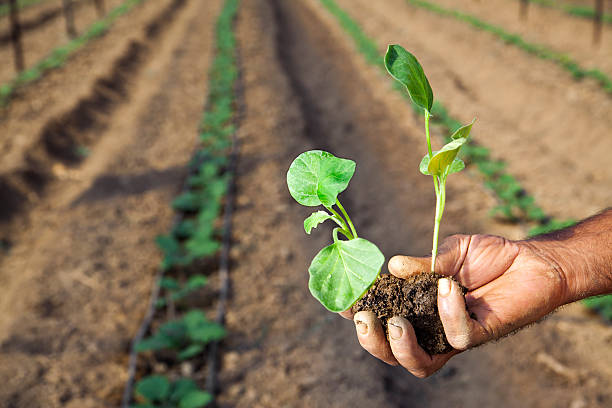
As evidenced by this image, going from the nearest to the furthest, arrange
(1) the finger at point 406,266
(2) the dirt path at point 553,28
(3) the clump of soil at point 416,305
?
(3) the clump of soil at point 416,305 → (1) the finger at point 406,266 → (2) the dirt path at point 553,28

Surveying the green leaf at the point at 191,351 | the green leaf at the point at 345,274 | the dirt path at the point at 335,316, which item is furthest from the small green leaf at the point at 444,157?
the green leaf at the point at 191,351

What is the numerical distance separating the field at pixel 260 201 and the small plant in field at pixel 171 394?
0.21 meters

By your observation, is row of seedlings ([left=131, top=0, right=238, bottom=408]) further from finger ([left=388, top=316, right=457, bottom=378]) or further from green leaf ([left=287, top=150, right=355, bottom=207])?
green leaf ([left=287, top=150, right=355, bottom=207])

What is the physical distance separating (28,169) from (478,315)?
583 centimetres

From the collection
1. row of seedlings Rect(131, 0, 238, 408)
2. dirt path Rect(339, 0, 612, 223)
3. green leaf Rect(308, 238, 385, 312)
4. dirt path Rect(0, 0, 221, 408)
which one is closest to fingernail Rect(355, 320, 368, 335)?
green leaf Rect(308, 238, 385, 312)

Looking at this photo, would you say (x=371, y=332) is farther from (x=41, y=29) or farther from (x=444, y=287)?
(x=41, y=29)

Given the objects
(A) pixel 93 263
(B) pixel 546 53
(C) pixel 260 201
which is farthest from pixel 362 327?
(B) pixel 546 53

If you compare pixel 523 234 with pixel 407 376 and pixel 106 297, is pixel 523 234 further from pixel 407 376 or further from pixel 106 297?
pixel 106 297

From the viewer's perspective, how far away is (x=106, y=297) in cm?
410

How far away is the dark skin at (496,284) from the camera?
5.07ft

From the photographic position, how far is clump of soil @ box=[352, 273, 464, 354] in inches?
62.9

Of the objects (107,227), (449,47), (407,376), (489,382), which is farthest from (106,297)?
(449,47)

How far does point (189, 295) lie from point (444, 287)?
2908 mm

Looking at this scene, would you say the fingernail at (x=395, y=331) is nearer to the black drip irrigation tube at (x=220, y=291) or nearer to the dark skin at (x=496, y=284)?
the dark skin at (x=496, y=284)
